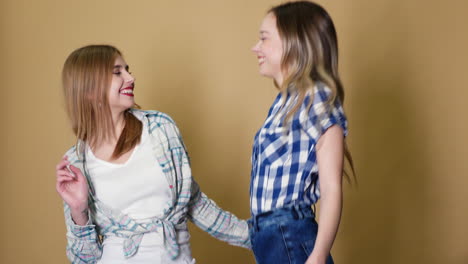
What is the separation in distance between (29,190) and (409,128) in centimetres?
205

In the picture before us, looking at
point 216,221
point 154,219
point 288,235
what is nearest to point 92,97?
point 154,219

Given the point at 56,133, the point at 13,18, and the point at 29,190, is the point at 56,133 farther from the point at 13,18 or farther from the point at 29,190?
the point at 13,18

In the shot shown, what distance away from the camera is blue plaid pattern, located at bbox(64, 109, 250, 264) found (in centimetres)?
178

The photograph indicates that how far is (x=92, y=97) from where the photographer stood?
187 cm

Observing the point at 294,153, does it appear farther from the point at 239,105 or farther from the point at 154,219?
the point at 239,105

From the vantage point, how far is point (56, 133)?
126 inches

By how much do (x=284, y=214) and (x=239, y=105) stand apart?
4.73 feet

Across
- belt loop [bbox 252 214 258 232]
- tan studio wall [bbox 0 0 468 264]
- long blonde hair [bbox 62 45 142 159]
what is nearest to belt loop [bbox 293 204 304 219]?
belt loop [bbox 252 214 258 232]

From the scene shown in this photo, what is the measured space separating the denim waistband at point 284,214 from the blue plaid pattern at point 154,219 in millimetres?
402

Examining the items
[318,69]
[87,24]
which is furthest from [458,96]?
[87,24]

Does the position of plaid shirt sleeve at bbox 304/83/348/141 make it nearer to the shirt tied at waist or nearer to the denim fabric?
the denim fabric

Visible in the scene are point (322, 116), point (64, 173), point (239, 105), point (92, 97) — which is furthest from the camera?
point (239, 105)

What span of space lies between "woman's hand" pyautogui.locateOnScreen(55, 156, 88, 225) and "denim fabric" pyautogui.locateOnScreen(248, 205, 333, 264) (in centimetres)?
60

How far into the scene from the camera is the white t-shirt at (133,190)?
180 centimetres
